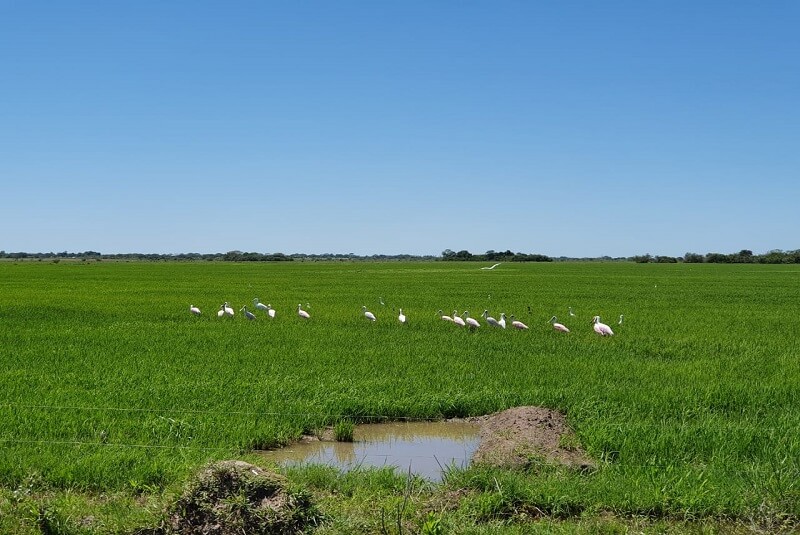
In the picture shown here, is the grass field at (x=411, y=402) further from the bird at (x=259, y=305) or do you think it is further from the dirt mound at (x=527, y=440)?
the bird at (x=259, y=305)

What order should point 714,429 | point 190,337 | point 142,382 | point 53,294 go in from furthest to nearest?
point 53,294
point 190,337
point 142,382
point 714,429

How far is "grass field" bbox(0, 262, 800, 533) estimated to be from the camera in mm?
5770

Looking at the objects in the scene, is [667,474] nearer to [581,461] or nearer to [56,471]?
[581,461]

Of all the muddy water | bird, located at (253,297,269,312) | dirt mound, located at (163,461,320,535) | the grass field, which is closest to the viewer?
dirt mound, located at (163,461,320,535)

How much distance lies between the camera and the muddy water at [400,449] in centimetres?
746

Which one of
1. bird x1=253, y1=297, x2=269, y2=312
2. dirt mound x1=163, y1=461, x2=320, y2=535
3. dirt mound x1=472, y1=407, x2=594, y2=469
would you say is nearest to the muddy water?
dirt mound x1=472, y1=407, x2=594, y2=469

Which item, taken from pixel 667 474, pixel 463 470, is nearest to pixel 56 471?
pixel 463 470

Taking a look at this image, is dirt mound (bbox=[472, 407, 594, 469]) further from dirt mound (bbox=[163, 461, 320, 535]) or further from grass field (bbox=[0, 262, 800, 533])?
dirt mound (bbox=[163, 461, 320, 535])

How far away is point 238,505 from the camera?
16.3ft

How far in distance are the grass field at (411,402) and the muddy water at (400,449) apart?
0.34 m

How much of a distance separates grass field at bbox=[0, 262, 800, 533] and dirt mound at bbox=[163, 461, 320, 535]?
34 cm

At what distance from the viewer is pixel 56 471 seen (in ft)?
20.7

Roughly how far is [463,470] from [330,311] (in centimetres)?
1707

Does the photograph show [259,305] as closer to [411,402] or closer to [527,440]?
[411,402]
